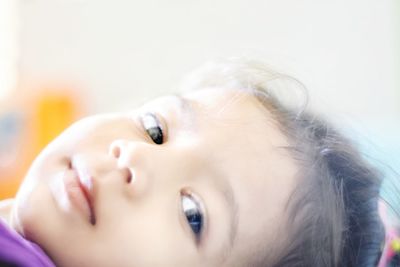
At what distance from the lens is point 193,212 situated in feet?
2.10

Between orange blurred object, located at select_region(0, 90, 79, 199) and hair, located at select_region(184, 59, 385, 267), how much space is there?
854 millimetres

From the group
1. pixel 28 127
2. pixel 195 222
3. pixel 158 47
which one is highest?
pixel 195 222

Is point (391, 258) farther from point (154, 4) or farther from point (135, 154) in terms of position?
point (154, 4)

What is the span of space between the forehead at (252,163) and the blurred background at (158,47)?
3.17ft

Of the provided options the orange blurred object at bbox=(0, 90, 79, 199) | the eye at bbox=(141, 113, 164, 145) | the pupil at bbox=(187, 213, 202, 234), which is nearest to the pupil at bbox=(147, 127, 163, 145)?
the eye at bbox=(141, 113, 164, 145)

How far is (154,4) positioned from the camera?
1.85 m

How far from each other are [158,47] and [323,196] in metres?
1.22

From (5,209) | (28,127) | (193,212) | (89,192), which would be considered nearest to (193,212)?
(193,212)

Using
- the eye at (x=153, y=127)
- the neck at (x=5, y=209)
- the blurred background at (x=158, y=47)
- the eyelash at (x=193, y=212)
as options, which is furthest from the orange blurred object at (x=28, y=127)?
the eyelash at (x=193, y=212)

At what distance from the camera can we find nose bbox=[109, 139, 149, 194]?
0.62 metres

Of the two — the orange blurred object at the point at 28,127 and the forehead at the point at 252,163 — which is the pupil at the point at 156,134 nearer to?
the forehead at the point at 252,163

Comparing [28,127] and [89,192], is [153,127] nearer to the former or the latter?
[89,192]

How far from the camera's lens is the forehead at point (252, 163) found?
2.14 ft

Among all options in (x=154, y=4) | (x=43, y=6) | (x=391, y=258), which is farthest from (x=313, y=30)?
(x=391, y=258)
